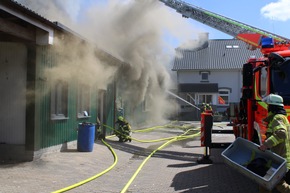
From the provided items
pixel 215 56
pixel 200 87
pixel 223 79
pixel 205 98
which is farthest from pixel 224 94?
pixel 215 56

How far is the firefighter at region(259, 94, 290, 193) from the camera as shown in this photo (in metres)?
5.29

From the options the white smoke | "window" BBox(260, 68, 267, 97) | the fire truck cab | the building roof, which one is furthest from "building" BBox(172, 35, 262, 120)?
"window" BBox(260, 68, 267, 97)

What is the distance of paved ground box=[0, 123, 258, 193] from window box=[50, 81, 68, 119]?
115 cm

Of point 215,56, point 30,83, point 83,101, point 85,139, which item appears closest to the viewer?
point 30,83

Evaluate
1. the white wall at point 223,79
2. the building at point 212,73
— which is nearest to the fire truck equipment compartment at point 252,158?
the building at point 212,73

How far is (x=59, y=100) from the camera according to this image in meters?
11.5

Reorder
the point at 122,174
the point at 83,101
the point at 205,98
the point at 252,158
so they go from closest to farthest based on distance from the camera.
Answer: the point at 252,158 → the point at 122,174 → the point at 83,101 → the point at 205,98

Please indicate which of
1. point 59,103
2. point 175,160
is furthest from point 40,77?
point 175,160

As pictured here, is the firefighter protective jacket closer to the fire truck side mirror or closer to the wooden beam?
the fire truck side mirror

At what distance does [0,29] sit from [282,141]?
5658 millimetres

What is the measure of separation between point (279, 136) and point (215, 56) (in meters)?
40.0

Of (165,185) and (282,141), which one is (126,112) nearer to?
(165,185)

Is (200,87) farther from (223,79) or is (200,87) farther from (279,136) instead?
(279,136)

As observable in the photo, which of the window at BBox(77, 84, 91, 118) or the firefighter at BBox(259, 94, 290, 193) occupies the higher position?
the window at BBox(77, 84, 91, 118)
